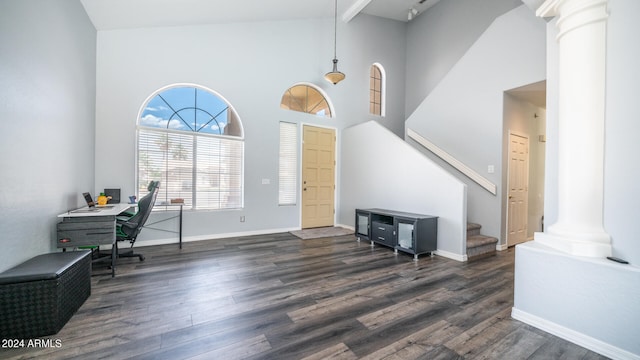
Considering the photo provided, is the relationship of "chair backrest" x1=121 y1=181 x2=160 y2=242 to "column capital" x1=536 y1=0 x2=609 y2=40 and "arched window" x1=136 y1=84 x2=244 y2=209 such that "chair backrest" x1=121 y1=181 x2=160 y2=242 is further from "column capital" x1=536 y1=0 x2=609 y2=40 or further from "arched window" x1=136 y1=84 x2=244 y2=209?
"column capital" x1=536 y1=0 x2=609 y2=40

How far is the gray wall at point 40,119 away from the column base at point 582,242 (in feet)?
14.5

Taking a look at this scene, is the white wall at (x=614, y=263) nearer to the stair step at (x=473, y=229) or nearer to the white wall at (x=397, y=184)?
the white wall at (x=397, y=184)

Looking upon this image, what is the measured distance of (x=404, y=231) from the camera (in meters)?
3.98

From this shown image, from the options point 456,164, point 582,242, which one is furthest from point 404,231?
point 582,242

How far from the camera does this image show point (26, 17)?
90.8 inches

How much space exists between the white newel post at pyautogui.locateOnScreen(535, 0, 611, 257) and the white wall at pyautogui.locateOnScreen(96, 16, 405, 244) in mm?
4436

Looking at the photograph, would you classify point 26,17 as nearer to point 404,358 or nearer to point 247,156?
point 247,156

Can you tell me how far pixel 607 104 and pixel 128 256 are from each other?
210 inches

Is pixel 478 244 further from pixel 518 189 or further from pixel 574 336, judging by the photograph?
pixel 574 336

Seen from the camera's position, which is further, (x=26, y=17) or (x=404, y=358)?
(x=26, y=17)

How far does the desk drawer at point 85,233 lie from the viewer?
8.87 ft

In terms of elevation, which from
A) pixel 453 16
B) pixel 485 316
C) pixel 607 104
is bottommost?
pixel 485 316

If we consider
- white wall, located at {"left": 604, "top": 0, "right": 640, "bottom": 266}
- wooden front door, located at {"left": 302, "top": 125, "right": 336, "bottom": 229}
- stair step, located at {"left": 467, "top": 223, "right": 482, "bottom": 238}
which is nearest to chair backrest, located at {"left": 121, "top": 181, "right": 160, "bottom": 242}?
wooden front door, located at {"left": 302, "top": 125, "right": 336, "bottom": 229}

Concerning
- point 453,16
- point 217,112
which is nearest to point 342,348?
point 217,112
